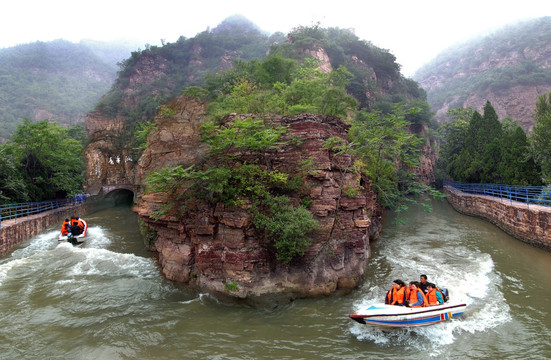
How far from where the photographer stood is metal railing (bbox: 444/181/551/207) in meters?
16.5

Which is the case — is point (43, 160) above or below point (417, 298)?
above

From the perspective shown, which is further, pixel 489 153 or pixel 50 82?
pixel 50 82

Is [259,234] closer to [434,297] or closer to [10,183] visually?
[434,297]

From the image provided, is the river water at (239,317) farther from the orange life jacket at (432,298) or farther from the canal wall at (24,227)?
the canal wall at (24,227)

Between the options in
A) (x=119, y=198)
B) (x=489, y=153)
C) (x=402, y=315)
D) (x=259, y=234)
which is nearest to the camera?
(x=402, y=315)

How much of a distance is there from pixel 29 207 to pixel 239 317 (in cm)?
2125

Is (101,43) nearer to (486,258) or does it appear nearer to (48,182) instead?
(48,182)

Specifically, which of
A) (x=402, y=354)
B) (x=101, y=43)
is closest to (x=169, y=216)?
(x=402, y=354)

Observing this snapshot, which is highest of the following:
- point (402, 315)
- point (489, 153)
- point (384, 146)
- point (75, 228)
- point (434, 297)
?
point (489, 153)

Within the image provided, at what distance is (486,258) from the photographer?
1366 centimetres

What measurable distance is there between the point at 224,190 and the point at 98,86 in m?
94.4

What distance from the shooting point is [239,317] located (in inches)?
324

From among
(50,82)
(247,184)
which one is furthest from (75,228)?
(50,82)

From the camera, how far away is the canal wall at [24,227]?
596 inches
